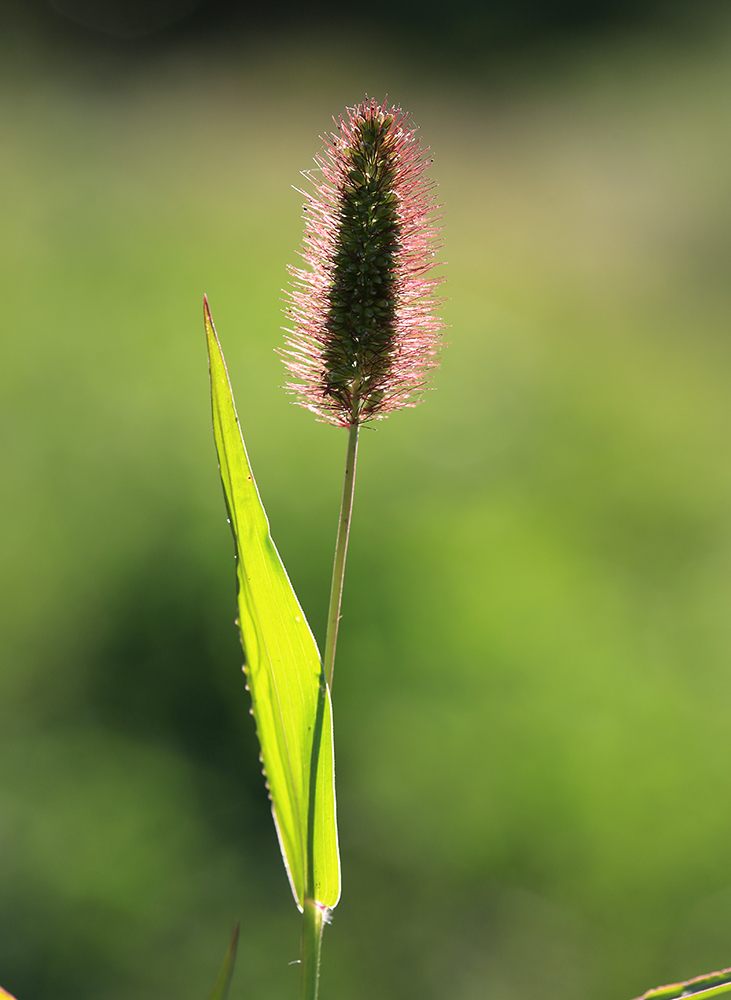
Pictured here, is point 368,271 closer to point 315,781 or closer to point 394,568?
point 315,781

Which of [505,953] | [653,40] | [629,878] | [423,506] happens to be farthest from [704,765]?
[653,40]

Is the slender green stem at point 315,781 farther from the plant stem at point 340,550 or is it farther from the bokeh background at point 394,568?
the bokeh background at point 394,568

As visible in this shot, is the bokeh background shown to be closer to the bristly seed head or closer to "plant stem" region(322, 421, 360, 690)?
"plant stem" region(322, 421, 360, 690)

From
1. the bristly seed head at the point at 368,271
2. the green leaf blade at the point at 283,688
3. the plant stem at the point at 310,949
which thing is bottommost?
the plant stem at the point at 310,949

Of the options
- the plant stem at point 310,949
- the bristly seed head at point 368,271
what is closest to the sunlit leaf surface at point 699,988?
the plant stem at point 310,949

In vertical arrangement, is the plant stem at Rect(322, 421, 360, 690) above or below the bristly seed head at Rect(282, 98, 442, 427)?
below

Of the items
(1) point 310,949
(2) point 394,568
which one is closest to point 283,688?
(1) point 310,949

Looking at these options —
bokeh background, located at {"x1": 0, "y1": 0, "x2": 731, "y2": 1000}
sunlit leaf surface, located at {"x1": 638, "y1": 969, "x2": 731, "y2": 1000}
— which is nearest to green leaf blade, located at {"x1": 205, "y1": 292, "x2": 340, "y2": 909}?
sunlit leaf surface, located at {"x1": 638, "y1": 969, "x2": 731, "y2": 1000}
